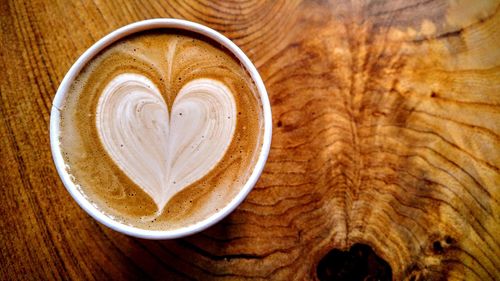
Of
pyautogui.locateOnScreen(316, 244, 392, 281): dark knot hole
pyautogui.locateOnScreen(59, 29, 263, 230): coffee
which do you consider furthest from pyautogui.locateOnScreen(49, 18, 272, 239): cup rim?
pyautogui.locateOnScreen(316, 244, 392, 281): dark knot hole

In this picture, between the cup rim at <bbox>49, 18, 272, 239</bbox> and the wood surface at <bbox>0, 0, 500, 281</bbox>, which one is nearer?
the cup rim at <bbox>49, 18, 272, 239</bbox>

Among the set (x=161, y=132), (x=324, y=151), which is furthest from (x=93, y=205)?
(x=324, y=151)

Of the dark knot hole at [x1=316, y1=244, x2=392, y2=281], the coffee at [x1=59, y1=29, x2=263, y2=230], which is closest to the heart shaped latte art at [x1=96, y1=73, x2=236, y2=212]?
the coffee at [x1=59, y1=29, x2=263, y2=230]

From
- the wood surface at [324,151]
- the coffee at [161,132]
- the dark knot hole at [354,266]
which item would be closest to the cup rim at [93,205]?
the coffee at [161,132]

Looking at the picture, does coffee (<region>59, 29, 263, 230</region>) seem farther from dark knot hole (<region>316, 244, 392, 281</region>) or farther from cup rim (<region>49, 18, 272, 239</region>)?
dark knot hole (<region>316, 244, 392, 281</region>)

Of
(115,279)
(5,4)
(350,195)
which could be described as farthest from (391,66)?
(5,4)

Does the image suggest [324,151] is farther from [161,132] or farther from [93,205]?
[93,205]
